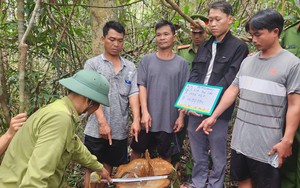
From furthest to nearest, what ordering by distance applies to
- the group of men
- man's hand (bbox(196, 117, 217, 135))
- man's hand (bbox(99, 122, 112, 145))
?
man's hand (bbox(99, 122, 112, 145)) → man's hand (bbox(196, 117, 217, 135)) → the group of men

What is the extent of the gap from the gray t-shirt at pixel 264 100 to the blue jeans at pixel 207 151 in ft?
0.97

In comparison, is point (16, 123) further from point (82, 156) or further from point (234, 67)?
point (234, 67)

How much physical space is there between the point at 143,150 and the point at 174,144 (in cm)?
33

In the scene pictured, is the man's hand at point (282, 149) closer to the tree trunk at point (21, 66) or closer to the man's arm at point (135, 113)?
the man's arm at point (135, 113)

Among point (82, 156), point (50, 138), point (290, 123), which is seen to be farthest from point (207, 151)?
point (50, 138)

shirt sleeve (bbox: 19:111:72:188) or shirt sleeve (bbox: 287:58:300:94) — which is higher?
shirt sleeve (bbox: 287:58:300:94)

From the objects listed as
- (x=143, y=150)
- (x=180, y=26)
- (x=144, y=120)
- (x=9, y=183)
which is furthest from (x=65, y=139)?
(x=180, y=26)

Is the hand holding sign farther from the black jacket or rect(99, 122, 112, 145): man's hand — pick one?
rect(99, 122, 112, 145): man's hand

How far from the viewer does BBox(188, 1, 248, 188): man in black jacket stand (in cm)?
260

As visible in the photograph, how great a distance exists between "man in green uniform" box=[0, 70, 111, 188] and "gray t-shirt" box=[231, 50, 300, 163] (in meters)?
1.10

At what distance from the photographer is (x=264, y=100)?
214 centimetres

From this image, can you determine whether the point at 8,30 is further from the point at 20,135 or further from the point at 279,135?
the point at 279,135

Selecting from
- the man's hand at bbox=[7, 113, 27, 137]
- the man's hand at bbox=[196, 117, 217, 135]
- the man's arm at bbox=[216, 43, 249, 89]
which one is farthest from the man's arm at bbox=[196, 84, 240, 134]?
the man's hand at bbox=[7, 113, 27, 137]

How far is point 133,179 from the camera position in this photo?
2527mm
